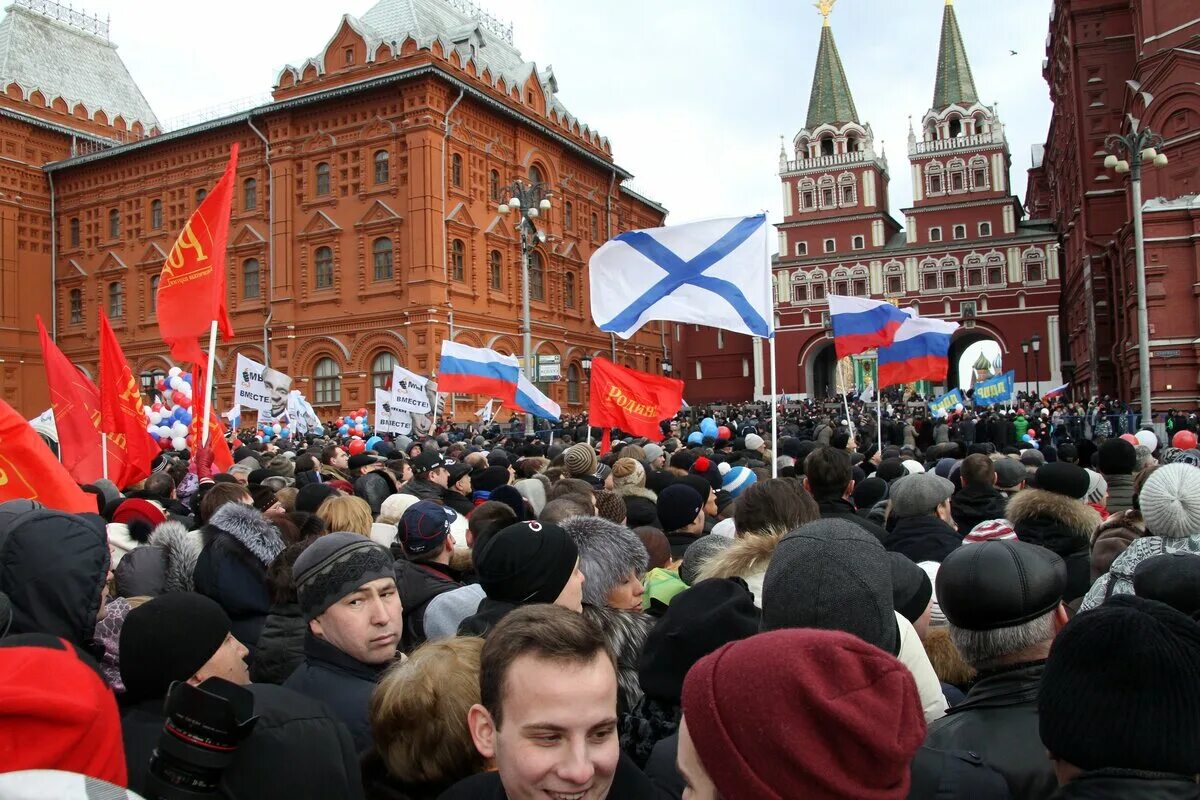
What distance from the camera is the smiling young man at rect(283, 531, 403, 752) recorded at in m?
3.12

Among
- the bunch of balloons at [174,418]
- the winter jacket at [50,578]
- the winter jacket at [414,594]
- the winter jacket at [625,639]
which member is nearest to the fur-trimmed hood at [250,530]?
the winter jacket at [414,594]

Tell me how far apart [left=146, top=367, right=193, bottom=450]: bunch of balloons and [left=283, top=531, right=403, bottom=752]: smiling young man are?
1245 cm

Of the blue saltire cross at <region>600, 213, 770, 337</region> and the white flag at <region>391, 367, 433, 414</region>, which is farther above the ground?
the blue saltire cross at <region>600, 213, 770, 337</region>

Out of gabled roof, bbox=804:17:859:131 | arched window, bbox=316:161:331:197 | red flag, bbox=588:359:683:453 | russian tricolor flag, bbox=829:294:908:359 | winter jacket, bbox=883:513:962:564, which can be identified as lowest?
winter jacket, bbox=883:513:962:564

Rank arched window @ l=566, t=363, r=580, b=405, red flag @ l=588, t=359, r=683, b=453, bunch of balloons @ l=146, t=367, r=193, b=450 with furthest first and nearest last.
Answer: arched window @ l=566, t=363, r=580, b=405 → bunch of balloons @ l=146, t=367, r=193, b=450 → red flag @ l=588, t=359, r=683, b=453

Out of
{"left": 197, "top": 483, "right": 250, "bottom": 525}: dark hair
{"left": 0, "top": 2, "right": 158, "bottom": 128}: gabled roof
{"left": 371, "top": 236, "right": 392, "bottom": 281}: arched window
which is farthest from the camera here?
{"left": 0, "top": 2, "right": 158, "bottom": 128}: gabled roof

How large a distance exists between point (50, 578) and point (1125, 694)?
124 inches

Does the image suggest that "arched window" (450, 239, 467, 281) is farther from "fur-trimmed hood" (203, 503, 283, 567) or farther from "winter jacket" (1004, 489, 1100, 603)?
"winter jacket" (1004, 489, 1100, 603)

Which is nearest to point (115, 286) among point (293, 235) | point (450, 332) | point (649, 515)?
point (293, 235)

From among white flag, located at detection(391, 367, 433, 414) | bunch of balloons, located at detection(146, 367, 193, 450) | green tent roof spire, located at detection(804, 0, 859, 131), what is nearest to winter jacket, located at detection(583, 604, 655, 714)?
white flag, located at detection(391, 367, 433, 414)

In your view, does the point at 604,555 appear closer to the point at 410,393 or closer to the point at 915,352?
the point at 915,352

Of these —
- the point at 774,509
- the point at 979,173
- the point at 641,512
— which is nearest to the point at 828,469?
the point at 641,512

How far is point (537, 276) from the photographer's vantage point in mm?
38312

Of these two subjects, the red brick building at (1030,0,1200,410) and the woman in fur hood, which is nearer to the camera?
the woman in fur hood
